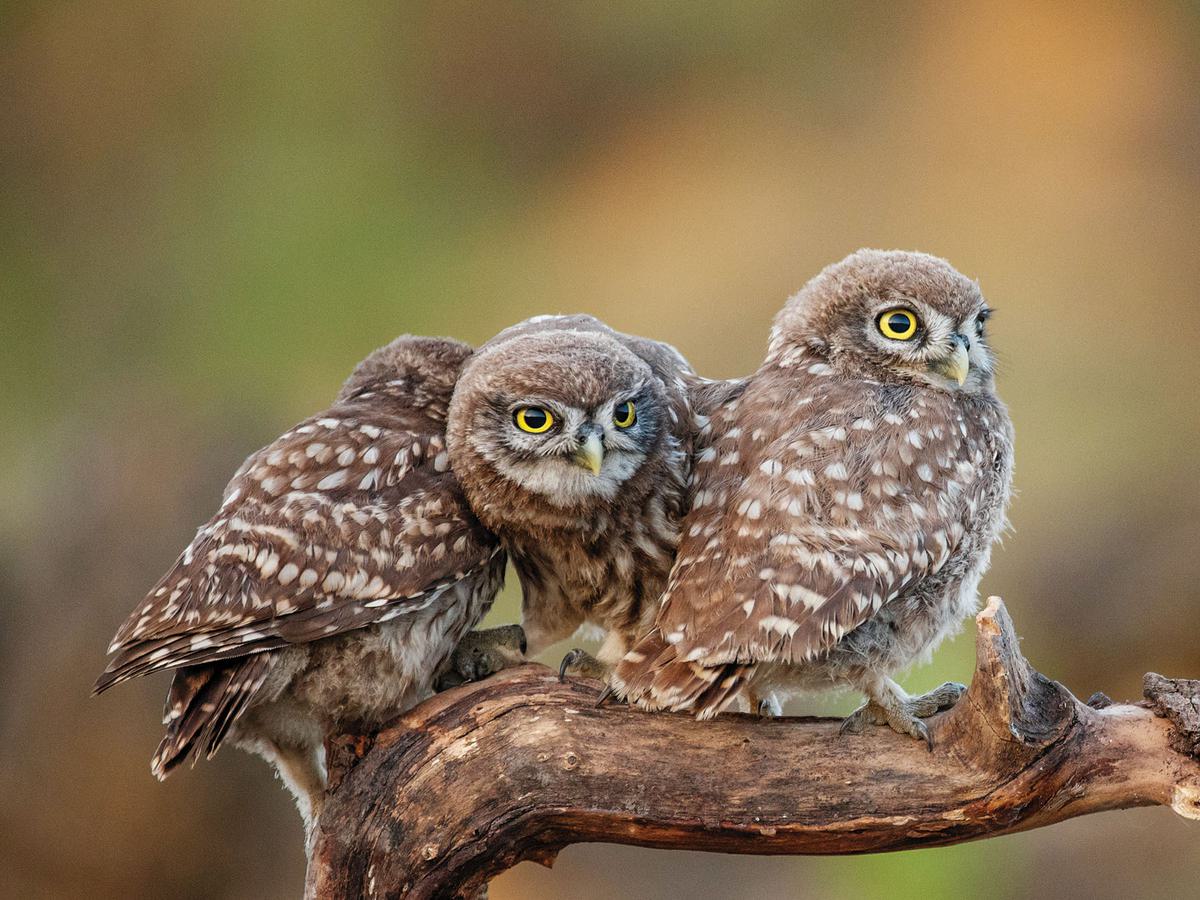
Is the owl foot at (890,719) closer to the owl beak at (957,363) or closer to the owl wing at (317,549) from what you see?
the owl beak at (957,363)

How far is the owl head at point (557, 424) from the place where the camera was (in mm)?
2297

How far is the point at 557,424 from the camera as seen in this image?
2326 mm

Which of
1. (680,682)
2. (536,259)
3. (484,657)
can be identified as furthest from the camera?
(536,259)

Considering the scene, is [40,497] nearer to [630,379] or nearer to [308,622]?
[308,622]

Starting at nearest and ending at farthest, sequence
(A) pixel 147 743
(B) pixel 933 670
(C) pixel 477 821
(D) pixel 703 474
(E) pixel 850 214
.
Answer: (C) pixel 477 821 → (D) pixel 703 474 → (A) pixel 147 743 → (B) pixel 933 670 → (E) pixel 850 214

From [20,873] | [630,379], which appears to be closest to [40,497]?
[20,873]

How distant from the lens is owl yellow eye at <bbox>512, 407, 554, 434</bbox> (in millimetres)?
2330

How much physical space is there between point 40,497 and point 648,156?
2.86m

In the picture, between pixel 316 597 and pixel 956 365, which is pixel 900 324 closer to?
pixel 956 365

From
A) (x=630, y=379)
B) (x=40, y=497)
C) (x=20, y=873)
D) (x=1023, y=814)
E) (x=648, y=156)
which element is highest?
(x=648, y=156)

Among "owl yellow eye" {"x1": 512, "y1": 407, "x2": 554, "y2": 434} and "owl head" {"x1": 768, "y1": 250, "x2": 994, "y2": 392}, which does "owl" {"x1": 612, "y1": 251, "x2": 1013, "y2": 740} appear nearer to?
"owl head" {"x1": 768, "y1": 250, "x2": 994, "y2": 392}

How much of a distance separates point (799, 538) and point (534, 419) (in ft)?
1.86

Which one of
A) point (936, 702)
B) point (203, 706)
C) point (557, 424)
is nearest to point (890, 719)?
point (936, 702)

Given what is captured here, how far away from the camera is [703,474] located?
249 cm
